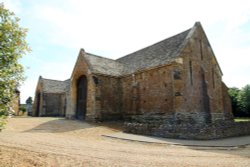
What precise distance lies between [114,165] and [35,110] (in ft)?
123

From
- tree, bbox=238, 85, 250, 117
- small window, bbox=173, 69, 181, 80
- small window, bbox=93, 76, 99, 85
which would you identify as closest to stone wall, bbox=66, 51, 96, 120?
small window, bbox=93, 76, 99, 85

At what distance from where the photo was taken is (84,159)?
22.7 ft

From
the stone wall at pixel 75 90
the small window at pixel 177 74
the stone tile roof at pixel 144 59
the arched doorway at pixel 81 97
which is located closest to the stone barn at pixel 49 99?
the stone wall at pixel 75 90

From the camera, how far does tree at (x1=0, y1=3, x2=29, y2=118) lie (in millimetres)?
6373

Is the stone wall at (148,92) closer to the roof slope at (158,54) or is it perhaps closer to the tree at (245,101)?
the roof slope at (158,54)

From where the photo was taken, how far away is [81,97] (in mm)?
24609

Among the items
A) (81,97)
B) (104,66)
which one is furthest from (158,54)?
(81,97)

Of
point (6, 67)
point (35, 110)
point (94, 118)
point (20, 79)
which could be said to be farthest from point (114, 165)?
point (35, 110)

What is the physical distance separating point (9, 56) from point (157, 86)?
15.4m

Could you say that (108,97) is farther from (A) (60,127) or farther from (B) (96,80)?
(A) (60,127)

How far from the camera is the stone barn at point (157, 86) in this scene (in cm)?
1873

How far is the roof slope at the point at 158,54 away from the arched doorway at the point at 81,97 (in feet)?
21.6

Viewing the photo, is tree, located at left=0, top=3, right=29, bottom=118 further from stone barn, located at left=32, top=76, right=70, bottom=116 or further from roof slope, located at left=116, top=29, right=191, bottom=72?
stone barn, located at left=32, top=76, right=70, bottom=116

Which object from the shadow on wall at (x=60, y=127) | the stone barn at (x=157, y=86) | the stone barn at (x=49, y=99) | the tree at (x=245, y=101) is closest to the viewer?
the shadow on wall at (x=60, y=127)
